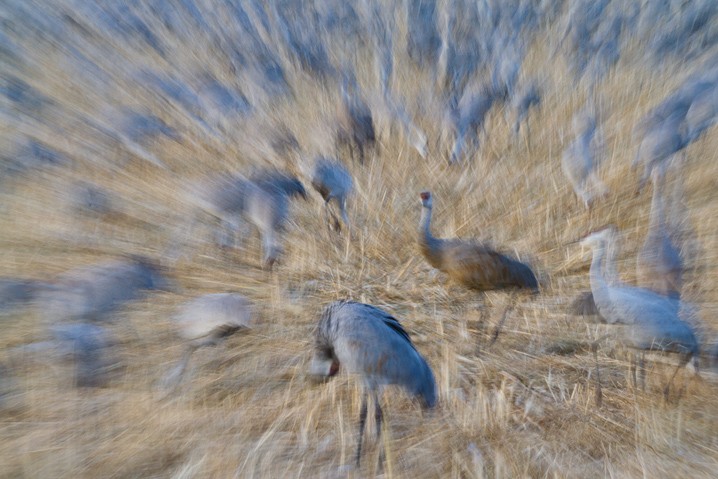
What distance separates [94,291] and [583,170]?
4.13 m

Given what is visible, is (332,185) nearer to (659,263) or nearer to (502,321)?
(502,321)

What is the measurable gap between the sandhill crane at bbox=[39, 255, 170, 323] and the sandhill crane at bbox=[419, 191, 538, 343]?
6.54ft

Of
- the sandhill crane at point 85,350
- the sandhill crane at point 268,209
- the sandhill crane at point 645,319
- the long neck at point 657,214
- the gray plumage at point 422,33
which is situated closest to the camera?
the sandhill crane at point 645,319

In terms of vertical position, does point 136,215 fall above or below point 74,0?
below

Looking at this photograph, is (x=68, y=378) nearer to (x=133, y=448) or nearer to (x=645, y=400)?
(x=133, y=448)

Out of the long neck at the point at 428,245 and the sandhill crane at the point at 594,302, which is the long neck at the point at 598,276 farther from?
the long neck at the point at 428,245

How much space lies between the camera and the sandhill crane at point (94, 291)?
319 centimetres

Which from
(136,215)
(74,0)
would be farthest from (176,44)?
(136,215)

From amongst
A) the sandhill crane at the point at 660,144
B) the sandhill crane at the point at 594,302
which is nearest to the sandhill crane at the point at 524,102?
the sandhill crane at the point at 660,144

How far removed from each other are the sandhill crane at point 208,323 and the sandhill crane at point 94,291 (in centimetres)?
48

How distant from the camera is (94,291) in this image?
3.26m

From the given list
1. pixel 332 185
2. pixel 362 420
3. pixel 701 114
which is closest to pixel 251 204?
pixel 332 185

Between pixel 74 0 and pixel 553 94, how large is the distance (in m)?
6.55

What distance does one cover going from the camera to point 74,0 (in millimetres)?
7645
